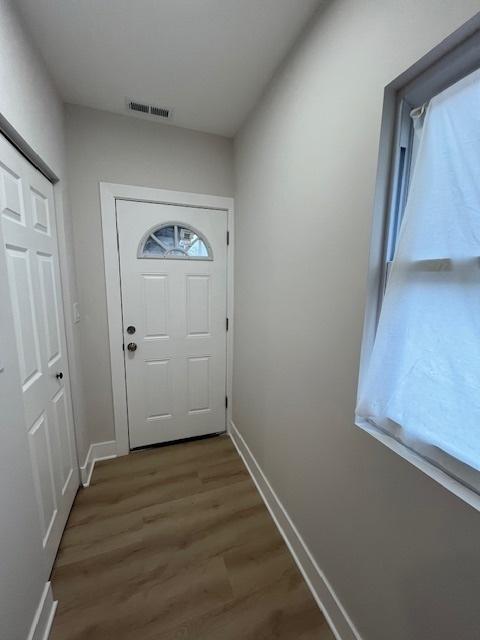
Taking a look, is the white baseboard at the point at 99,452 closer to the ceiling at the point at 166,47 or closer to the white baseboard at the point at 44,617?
the white baseboard at the point at 44,617

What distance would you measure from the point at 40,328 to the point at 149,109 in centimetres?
158

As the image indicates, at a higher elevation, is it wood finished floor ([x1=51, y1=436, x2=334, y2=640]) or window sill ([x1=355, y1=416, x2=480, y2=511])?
window sill ([x1=355, y1=416, x2=480, y2=511])

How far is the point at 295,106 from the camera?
50.2 inches

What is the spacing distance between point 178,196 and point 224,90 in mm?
718

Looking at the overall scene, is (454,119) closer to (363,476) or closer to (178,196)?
(363,476)

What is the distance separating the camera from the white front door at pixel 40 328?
3.52 feet

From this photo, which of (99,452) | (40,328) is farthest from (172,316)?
(99,452)

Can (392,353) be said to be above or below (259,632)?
above

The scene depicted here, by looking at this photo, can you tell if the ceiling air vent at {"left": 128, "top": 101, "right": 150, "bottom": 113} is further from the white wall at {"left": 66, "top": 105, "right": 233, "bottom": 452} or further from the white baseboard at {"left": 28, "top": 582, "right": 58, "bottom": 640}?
the white baseboard at {"left": 28, "top": 582, "right": 58, "bottom": 640}

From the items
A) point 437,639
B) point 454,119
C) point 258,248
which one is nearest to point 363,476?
point 437,639

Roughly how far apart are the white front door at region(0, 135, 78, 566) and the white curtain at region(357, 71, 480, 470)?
4.56ft

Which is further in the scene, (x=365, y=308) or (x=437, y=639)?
(x=365, y=308)

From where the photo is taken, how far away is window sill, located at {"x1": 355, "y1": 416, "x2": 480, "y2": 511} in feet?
2.15

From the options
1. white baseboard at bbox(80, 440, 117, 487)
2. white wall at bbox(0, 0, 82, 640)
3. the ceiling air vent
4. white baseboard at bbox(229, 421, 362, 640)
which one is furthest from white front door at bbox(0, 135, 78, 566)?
white baseboard at bbox(229, 421, 362, 640)
